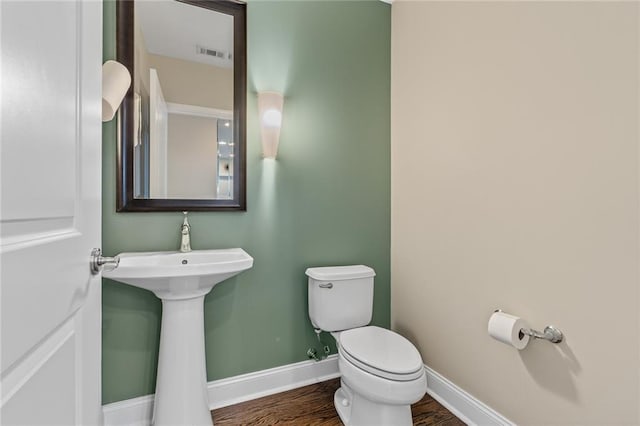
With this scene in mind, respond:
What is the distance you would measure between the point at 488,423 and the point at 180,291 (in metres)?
1.53

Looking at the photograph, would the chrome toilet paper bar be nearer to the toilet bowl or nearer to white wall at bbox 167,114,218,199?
the toilet bowl

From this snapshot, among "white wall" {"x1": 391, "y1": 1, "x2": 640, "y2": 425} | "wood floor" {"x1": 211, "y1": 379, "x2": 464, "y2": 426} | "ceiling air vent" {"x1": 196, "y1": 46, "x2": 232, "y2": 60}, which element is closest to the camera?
"white wall" {"x1": 391, "y1": 1, "x2": 640, "y2": 425}

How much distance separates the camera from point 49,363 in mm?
526

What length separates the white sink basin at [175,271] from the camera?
1214 millimetres

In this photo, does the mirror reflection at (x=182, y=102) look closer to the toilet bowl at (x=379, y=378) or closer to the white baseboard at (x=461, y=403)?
the toilet bowl at (x=379, y=378)

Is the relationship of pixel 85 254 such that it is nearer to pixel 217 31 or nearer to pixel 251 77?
pixel 251 77

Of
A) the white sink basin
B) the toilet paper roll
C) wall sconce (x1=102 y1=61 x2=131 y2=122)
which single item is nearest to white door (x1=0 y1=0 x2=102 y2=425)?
the white sink basin

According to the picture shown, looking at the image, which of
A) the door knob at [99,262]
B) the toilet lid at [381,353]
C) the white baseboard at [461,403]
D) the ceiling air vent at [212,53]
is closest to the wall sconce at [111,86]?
the ceiling air vent at [212,53]

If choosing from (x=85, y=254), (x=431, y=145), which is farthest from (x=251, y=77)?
(x=85, y=254)

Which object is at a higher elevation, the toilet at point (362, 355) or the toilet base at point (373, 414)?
the toilet at point (362, 355)

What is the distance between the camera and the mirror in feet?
4.96

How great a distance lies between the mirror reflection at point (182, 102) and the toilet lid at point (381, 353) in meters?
0.99

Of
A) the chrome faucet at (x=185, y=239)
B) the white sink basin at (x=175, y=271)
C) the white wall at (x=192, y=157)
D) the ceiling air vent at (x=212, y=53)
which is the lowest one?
the white sink basin at (x=175, y=271)

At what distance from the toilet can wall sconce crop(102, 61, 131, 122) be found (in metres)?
1.21
